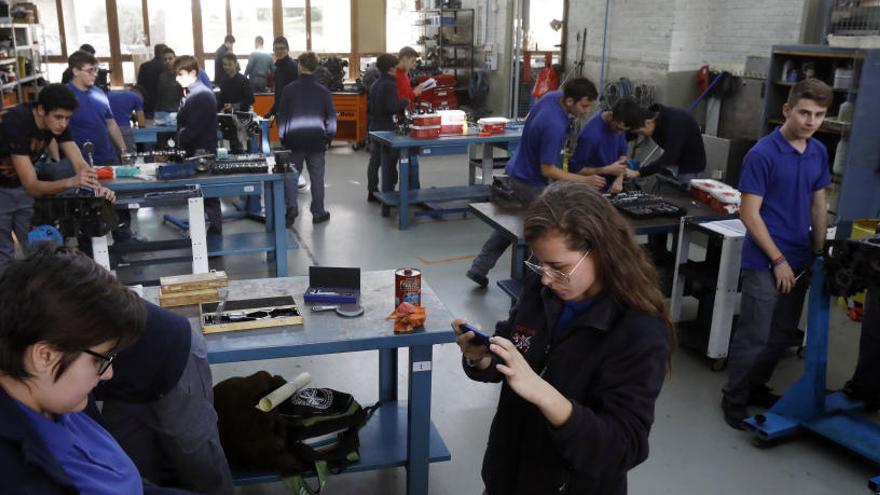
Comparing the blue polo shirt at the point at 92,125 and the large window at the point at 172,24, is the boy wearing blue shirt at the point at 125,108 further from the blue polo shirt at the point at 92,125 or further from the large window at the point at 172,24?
the large window at the point at 172,24

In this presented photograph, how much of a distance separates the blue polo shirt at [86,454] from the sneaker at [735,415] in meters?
2.98

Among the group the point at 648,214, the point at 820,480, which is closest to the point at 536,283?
the point at 820,480

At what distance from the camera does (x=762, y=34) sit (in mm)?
7641

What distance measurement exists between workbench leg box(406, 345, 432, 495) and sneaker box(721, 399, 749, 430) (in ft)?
5.53

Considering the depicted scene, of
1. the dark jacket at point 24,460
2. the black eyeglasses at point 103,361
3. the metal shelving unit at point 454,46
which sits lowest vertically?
the dark jacket at point 24,460

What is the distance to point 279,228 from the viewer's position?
5566 mm

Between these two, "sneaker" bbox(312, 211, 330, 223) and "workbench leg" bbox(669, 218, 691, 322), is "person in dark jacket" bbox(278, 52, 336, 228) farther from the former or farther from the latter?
"workbench leg" bbox(669, 218, 691, 322)

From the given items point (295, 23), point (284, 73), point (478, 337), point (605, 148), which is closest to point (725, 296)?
point (605, 148)

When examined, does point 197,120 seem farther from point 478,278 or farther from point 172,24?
point 172,24

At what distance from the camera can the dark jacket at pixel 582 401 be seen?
1.53 meters

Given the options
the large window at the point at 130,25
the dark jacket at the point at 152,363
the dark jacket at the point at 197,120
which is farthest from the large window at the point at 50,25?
the dark jacket at the point at 152,363

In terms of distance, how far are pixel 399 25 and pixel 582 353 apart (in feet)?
42.5

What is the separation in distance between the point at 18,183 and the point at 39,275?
3.60 m

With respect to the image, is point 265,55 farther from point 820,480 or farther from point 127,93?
point 820,480
